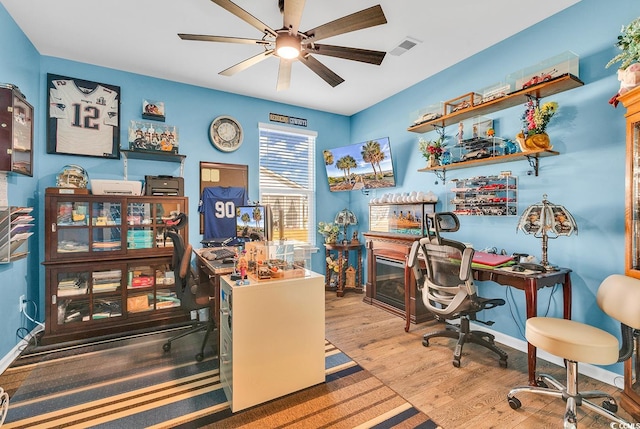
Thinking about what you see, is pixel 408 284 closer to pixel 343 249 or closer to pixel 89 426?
pixel 343 249

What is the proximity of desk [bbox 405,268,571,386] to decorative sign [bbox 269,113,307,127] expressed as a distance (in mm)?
3361

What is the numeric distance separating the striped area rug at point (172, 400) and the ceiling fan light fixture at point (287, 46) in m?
2.46

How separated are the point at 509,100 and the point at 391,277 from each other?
2.33 metres

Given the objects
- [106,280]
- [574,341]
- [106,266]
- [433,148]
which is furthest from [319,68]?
[106,280]

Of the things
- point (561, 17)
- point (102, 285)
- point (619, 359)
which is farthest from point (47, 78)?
point (619, 359)

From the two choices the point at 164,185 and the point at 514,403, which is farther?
the point at 164,185

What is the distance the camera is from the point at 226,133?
408 centimetres

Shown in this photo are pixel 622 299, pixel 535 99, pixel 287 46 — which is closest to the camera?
pixel 622 299

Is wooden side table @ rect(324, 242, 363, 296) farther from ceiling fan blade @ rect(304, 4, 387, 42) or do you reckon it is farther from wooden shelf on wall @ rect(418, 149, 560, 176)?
ceiling fan blade @ rect(304, 4, 387, 42)

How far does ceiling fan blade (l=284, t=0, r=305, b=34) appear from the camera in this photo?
1.74 m

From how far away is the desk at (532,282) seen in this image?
2.13 m

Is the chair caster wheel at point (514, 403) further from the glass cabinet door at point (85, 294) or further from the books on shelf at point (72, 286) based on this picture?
the books on shelf at point (72, 286)

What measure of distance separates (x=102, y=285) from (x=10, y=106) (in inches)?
69.1

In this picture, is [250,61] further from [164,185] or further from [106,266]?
[106,266]
